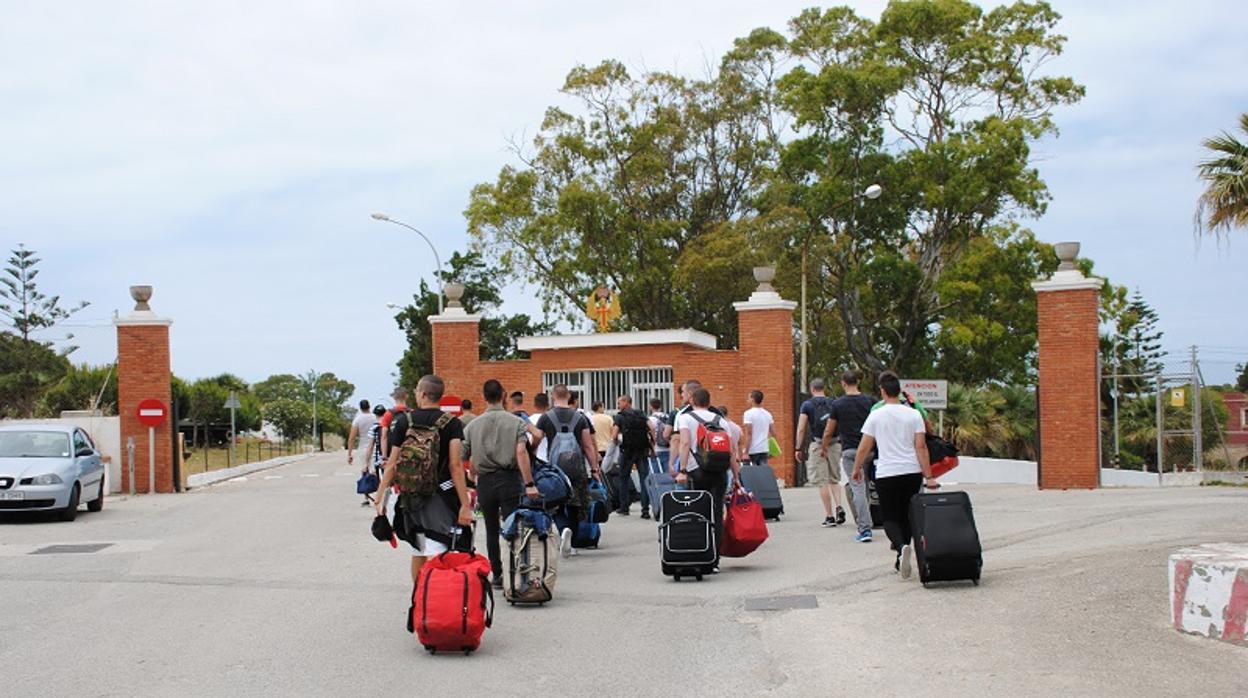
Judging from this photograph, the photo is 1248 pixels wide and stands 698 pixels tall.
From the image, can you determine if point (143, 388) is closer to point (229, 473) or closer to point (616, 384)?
point (616, 384)

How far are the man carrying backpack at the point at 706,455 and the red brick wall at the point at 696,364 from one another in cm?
1576

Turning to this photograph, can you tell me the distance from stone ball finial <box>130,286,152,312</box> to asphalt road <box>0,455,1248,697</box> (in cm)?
Result: 1224

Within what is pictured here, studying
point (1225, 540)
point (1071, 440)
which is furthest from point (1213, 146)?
point (1225, 540)

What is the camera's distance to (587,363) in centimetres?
3259

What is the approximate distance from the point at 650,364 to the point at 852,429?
16638 mm

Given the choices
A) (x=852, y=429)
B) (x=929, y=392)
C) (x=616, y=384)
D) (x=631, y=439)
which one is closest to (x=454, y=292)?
(x=616, y=384)

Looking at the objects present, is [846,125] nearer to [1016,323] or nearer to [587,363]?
[1016,323]

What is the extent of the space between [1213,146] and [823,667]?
1515cm

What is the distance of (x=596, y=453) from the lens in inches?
564

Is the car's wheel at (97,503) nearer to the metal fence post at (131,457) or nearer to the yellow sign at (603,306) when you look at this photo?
the metal fence post at (131,457)

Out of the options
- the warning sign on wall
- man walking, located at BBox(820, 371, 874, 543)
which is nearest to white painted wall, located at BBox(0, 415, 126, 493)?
the warning sign on wall

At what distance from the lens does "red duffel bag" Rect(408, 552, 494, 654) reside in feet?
29.1

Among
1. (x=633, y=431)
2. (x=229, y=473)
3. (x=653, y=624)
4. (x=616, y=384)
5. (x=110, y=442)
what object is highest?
(x=616, y=384)

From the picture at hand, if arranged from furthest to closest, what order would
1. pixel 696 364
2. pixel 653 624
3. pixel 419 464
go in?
pixel 696 364
pixel 653 624
pixel 419 464
